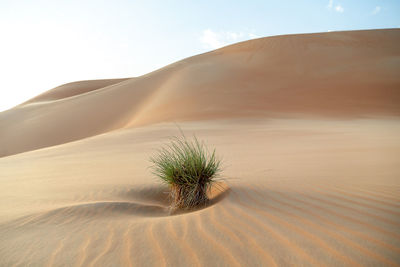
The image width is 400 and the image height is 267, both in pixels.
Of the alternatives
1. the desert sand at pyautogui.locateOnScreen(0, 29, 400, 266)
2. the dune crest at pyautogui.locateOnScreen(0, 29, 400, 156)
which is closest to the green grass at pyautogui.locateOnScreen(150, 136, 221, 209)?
the desert sand at pyautogui.locateOnScreen(0, 29, 400, 266)

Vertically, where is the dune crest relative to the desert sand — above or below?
above

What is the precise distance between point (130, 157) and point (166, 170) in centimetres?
460

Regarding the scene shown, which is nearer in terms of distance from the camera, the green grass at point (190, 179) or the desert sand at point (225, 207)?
the desert sand at point (225, 207)

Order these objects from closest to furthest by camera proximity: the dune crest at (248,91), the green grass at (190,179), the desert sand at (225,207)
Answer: the desert sand at (225,207) < the green grass at (190,179) < the dune crest at (248,91)

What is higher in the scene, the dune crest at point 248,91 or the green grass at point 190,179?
the dune crest at point 248,91

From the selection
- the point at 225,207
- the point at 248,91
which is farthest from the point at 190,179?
the point at 248,91

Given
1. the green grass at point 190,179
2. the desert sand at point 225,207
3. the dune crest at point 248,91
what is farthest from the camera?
the dune crest at point 248,91

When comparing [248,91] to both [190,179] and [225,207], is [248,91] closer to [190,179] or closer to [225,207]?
[190,179]

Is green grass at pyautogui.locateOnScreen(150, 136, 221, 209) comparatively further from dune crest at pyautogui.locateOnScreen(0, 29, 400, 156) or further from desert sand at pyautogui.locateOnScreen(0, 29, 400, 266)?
dune crest at pyautogui.locateOnScreen(0, 29, 400, 156)

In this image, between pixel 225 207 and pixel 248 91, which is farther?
pixel 248 91

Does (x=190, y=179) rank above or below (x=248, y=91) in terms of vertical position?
below

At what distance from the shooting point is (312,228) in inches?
102

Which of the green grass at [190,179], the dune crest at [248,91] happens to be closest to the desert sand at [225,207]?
the green grass at [190,179]

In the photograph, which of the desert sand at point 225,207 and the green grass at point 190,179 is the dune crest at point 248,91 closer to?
the desert sand at point 225,207
